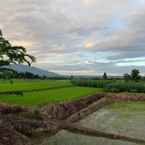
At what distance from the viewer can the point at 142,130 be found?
9.74 metres

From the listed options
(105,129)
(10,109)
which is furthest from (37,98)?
(105,129)

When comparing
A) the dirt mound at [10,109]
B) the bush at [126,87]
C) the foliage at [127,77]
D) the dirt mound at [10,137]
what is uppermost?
the foliage at [127,77]

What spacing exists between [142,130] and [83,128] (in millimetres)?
2025

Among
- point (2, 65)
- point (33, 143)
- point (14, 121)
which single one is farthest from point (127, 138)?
point (2, 65)

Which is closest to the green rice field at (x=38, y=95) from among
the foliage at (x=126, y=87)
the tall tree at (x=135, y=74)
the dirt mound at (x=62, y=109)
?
the dirt mound at (x=62, y=109)

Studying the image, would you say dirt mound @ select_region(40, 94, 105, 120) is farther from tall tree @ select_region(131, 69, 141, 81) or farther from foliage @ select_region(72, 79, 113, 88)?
tall tree @ select_region(131, 69, 141, 81)

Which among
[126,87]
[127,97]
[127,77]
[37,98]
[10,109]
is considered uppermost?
[127,77]

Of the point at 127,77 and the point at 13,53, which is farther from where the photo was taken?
the point at 127,77

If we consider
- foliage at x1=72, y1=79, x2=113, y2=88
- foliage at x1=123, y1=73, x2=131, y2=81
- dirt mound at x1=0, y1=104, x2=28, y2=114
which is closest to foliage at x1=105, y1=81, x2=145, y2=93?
foliage at x1=72, y1=79, x2=113, y2=88

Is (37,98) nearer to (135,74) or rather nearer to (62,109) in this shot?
(62,109)

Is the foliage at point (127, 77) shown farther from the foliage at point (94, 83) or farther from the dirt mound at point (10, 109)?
the dirt mound at point (10, 109)

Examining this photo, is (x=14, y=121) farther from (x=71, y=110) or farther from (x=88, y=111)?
(x=88, y=111)

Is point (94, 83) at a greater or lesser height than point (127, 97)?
greater

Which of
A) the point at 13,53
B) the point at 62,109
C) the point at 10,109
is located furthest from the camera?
the point at 62,109
